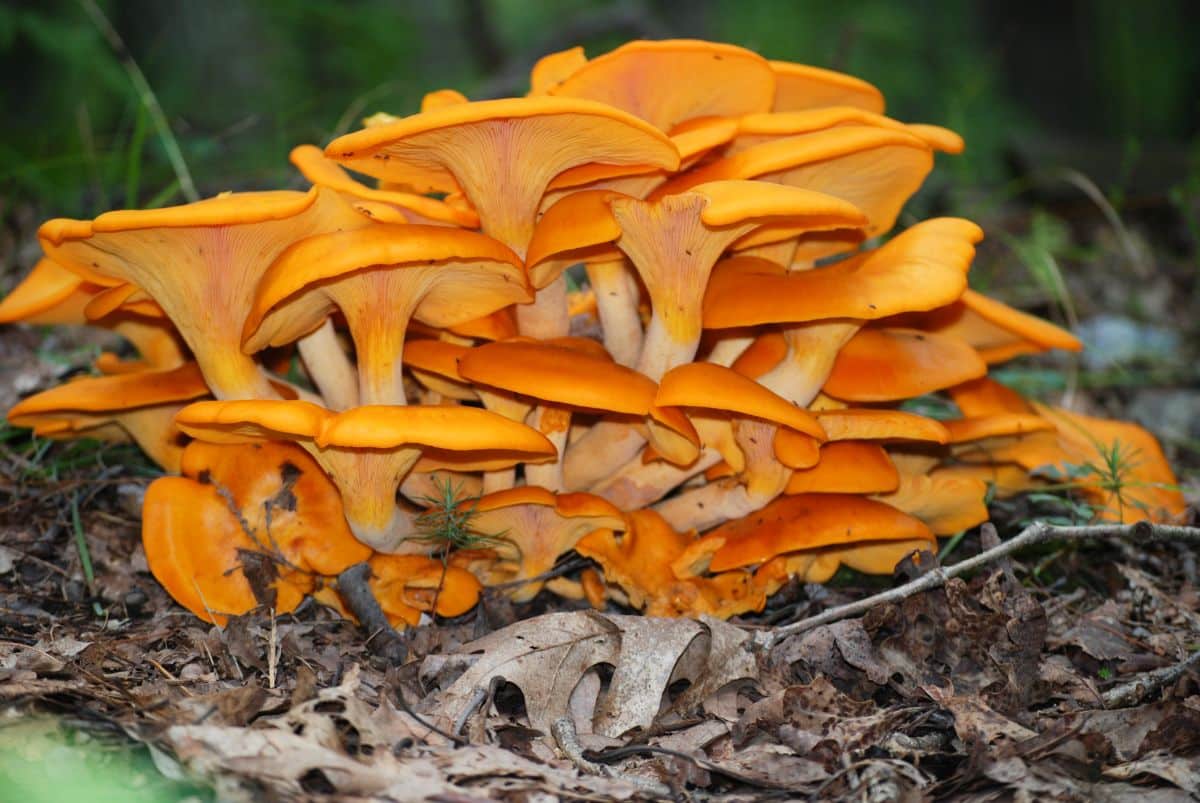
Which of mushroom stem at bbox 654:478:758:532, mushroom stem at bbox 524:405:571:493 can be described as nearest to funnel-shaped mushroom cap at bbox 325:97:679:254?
mushroom stem at bbox 524:405:571:493

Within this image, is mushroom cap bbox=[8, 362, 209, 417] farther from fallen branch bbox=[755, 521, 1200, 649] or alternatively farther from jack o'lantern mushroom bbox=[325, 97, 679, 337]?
fallen branch bbox=[755, 521, 1200, 649]

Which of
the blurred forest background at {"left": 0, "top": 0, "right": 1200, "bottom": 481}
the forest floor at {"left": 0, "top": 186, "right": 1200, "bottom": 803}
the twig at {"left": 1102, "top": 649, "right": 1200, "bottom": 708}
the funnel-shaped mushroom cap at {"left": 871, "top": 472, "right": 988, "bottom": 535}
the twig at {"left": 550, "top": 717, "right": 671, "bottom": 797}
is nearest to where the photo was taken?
the forest floor at {"left": 0, "top": 186, "right": 1200, "bottom": 803}

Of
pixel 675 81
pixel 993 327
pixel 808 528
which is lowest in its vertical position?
pixel 808 528

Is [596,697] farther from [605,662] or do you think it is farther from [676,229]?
[676,229]

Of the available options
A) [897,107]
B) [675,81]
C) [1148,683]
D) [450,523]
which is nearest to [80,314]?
[450,523]

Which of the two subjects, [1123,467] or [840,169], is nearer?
[840,169]
